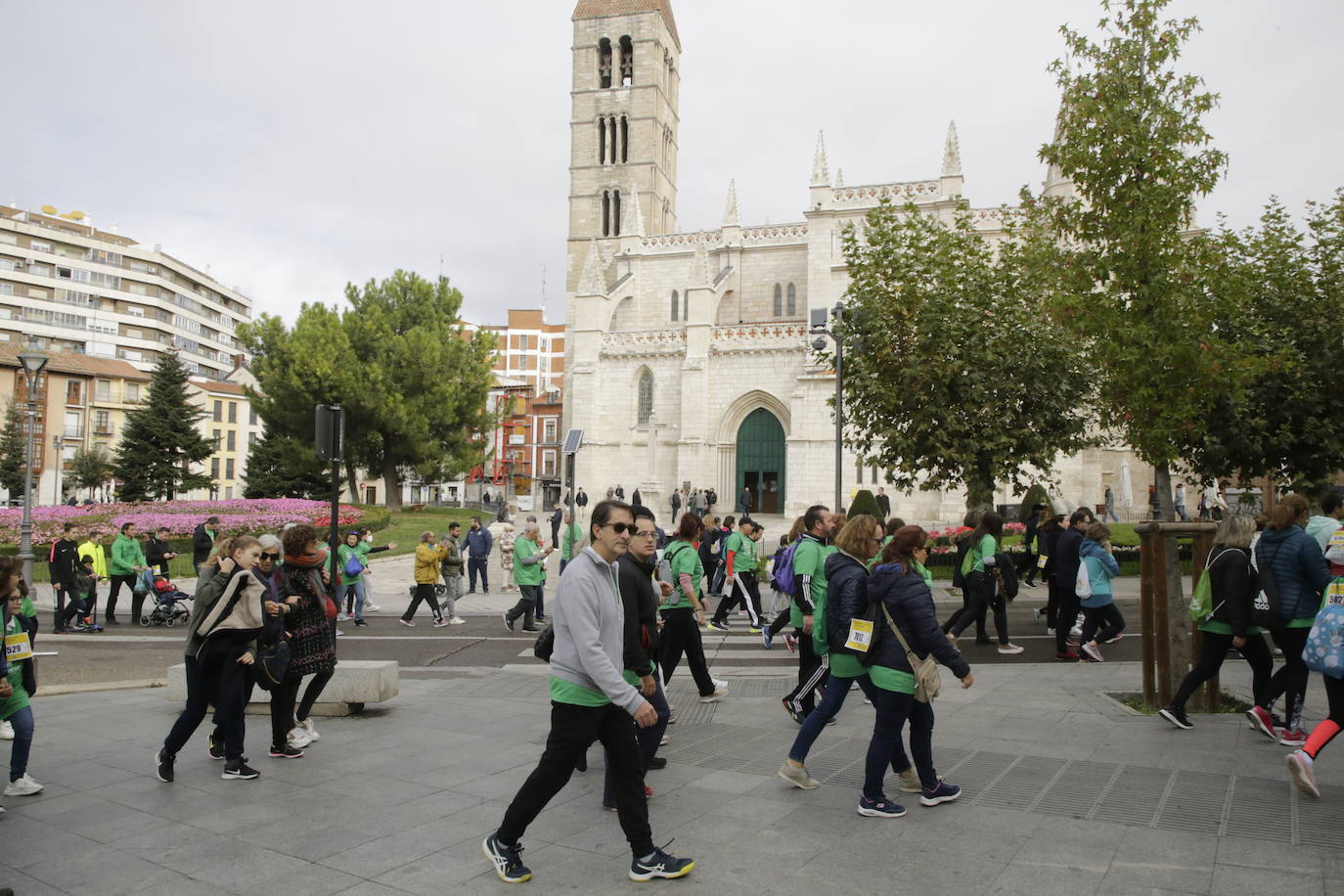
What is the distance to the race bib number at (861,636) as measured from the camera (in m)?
4.72

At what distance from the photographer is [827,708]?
16.4 feet

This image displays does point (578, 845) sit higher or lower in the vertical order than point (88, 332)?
lower

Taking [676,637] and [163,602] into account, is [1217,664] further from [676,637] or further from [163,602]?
[163,602]

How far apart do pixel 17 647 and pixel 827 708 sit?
461 cm

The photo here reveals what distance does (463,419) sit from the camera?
39344mm

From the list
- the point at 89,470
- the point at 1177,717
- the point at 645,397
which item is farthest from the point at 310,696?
the point at 89,470

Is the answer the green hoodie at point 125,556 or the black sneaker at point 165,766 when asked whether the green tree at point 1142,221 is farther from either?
the green hoodie at point 125,556

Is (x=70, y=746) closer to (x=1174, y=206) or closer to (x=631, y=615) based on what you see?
(x=631, y=615)

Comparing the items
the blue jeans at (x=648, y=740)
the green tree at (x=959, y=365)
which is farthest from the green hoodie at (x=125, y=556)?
the green tree at (x=959, y=365)

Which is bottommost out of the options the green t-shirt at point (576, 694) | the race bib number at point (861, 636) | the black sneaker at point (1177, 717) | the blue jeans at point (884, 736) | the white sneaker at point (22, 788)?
the white sneaker at point (22, 788)

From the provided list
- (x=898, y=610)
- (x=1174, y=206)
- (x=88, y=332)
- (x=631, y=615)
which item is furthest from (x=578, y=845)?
(x=88, y=332)

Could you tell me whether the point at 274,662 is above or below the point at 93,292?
below

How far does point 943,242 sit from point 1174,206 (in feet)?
24.5

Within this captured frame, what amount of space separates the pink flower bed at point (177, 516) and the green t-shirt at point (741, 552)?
12.5 metres
